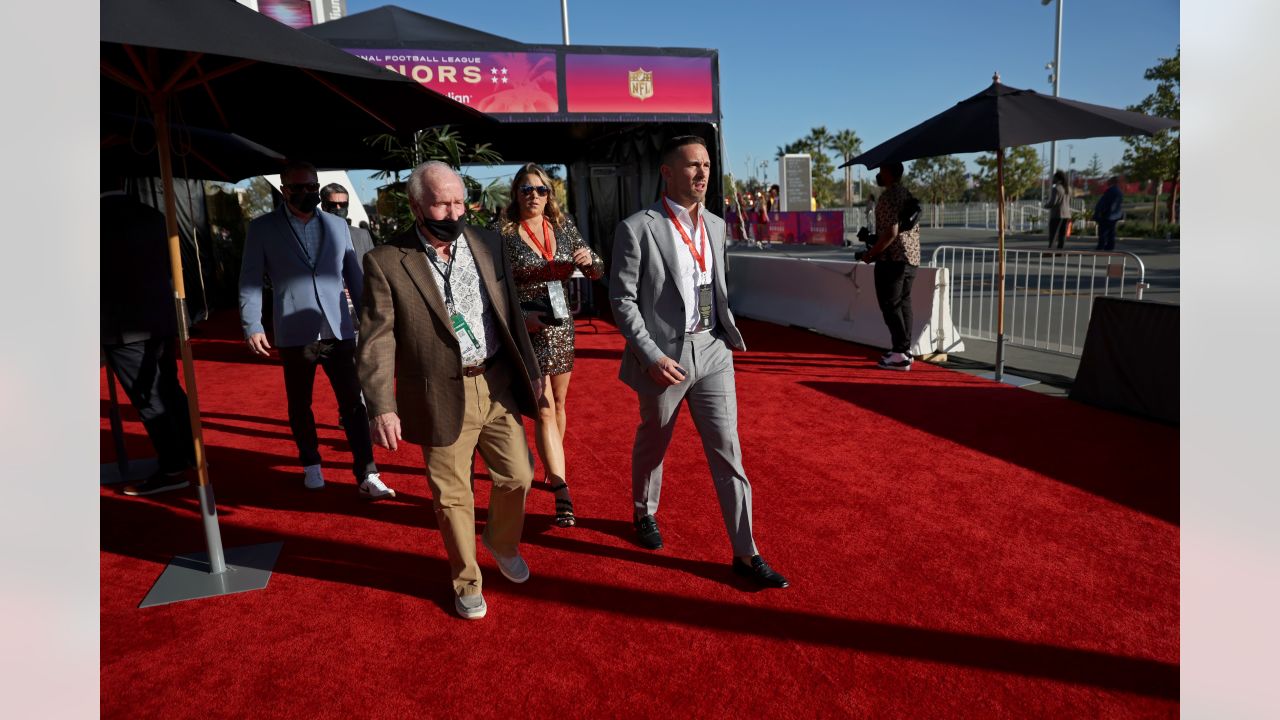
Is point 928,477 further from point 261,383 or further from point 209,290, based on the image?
point 209,290

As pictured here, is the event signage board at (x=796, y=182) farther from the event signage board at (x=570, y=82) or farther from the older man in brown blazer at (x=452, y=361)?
the older man in brown blazer at (x=452, y=361)

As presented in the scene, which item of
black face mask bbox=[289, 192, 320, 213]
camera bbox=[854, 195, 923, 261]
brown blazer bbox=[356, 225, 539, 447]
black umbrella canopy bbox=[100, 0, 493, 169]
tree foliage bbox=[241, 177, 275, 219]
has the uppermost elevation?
tree foliage bbox=[241, 177, 275, 219]

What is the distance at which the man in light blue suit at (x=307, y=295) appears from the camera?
4371 mm

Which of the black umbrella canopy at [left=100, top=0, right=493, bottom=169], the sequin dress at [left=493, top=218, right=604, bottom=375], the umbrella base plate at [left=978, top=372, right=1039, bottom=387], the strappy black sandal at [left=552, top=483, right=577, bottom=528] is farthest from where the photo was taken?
the umbrella base plate at [left=978, top=372, right=1039, bottom=387]

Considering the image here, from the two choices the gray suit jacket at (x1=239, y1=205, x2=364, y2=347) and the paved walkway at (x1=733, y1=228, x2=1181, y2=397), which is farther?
the paved walkway at (x1=733, y1=228, x2=1181, y2=397)

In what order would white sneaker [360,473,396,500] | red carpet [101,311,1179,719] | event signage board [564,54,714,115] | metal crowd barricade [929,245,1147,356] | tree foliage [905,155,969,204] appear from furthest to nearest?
tree foliage [905,155,969,204], event signage board [564,54,714,115], metal crowd barricade [929,245,1147,356], white sneaker [360,473,396,500], red carpet [101,311,1179,719]

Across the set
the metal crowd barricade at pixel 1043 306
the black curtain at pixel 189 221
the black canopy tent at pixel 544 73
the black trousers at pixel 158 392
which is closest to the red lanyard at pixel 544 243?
the black trousers at pixel 158 392

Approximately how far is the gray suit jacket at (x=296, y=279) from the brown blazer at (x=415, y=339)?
4.74 ft

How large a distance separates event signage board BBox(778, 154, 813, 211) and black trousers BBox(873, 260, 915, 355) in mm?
22796

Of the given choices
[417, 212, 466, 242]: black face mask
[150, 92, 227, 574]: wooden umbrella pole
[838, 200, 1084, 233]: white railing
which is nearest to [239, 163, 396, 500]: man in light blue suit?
[150, 92, 227, 574]: wooden umbrella pole

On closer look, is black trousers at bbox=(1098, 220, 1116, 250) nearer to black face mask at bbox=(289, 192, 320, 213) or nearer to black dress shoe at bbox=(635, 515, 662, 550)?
black dress shoe at bbox=(635, 515, 662, 550)

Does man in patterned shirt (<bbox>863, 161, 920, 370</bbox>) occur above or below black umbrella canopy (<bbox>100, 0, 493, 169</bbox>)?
below

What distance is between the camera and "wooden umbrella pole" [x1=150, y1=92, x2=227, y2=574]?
349cm

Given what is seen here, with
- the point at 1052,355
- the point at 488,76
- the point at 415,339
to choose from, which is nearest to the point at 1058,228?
the point at 1052,355
